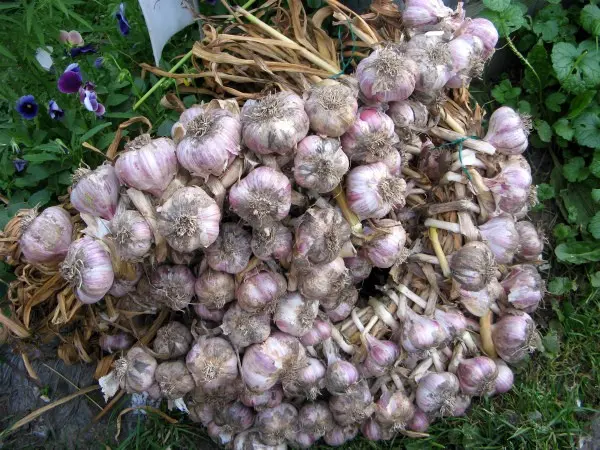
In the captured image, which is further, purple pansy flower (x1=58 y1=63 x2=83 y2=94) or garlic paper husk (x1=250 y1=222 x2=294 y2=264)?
purple pansy flower (x1=58 y1=63 x2=83 y2=94)

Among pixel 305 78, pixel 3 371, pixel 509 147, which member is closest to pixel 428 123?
pixel 509 147

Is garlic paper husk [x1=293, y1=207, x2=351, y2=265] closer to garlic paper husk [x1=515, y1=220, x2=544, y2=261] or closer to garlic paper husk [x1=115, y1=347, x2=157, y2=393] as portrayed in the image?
garlic paper husk [x1=115, y1=347, x2=157, y2=393]

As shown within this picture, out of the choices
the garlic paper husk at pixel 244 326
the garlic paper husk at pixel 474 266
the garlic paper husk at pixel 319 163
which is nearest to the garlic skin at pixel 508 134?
the garlic paper husk at pixel 474 266

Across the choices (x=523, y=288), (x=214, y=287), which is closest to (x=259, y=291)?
(x=214, y=287)

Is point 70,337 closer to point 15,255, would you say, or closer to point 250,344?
point 15,255

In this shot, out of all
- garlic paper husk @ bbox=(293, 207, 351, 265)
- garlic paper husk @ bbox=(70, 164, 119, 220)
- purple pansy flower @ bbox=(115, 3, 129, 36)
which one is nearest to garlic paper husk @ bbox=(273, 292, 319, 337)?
garlic paper husk @ bbox=(293, 207, 351, 265)

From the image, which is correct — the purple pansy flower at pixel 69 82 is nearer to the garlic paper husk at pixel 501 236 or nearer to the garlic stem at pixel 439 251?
the garlic stem at pixel 439 251

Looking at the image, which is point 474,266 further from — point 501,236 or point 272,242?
point 272,242
